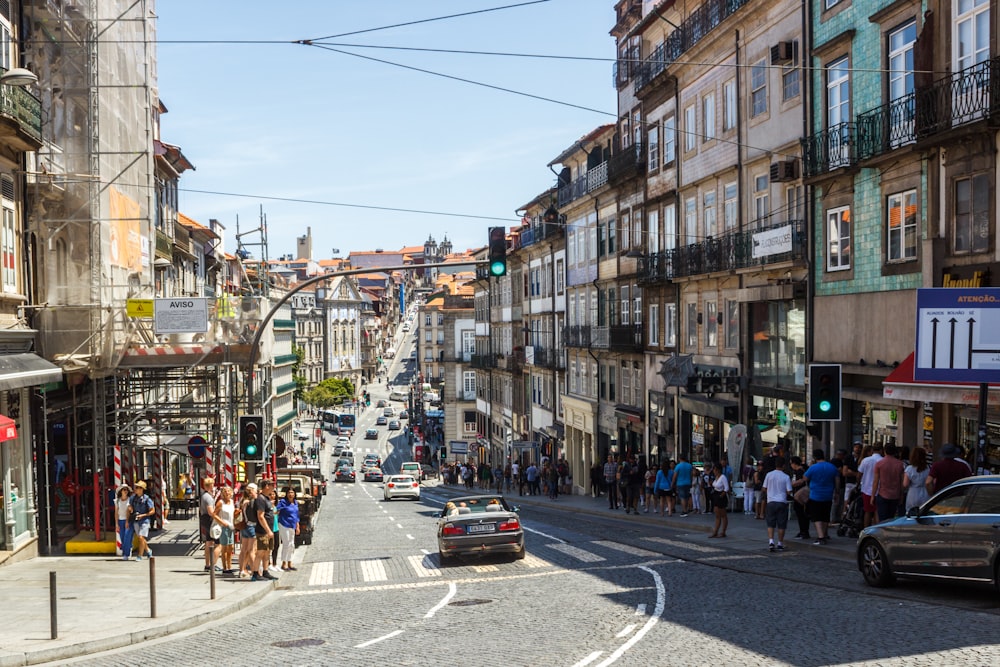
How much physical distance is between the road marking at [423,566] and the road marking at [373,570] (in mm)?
598

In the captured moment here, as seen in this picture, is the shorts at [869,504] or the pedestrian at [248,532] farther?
the pedestrian at [248,532]

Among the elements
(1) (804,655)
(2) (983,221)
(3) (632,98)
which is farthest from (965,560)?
(3) (632,98)

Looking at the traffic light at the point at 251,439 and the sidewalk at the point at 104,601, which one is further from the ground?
the traffic light at the point at 251,439

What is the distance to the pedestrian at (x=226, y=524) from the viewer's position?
20.0 m

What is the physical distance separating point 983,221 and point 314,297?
144392mm

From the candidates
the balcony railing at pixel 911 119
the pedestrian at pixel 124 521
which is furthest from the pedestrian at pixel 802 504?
the pedestrian at pixel 124 521

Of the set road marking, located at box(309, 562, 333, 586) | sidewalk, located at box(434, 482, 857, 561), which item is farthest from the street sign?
road marking, located at box(309, 562, 333, 586)

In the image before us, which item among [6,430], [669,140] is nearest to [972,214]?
[6,430]

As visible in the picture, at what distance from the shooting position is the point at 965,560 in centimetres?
1353

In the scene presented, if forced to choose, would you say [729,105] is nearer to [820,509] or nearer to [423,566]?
[820,509]

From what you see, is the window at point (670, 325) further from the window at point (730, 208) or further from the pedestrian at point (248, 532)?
the pedestrian at point (248, 532)

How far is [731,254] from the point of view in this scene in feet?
108

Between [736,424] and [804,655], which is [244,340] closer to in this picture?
[736,424]

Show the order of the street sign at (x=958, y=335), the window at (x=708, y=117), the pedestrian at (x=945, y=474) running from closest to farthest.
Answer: the street sign at (x=958, y=335), the pedestrian at (x=945, y=474), the window at (x=708, y=117)
